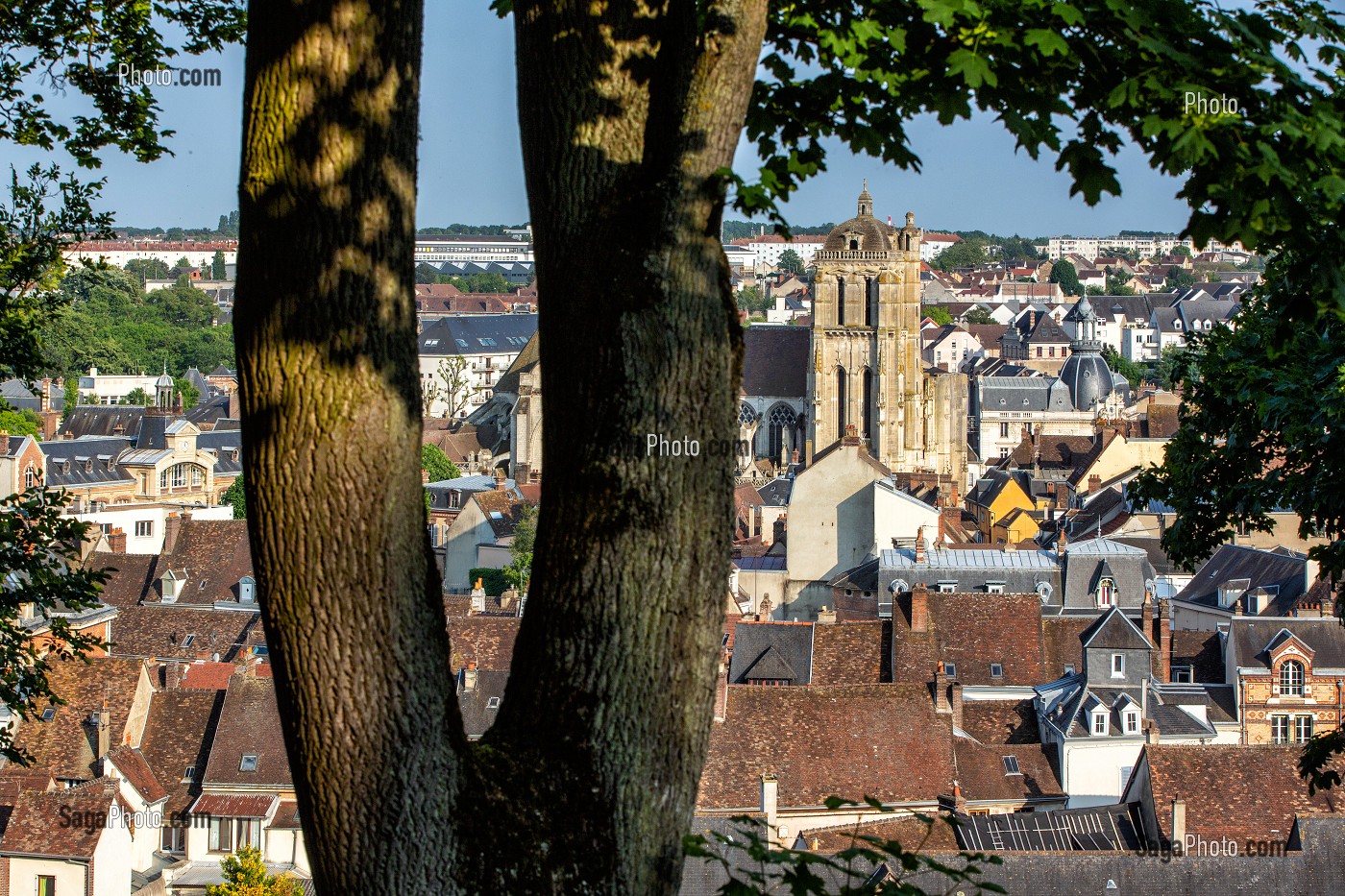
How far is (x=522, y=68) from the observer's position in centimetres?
402

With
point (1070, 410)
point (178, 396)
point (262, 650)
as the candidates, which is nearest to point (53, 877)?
point (262, 650)

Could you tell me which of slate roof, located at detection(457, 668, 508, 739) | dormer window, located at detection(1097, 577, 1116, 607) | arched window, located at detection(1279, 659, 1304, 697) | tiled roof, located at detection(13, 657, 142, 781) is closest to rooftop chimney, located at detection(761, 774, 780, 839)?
slate roof, located at detection(457, 668, 508, 739)

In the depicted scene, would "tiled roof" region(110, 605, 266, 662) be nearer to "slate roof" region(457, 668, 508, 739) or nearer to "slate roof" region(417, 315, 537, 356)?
"slate roof" region(457, 668, 508, 739)

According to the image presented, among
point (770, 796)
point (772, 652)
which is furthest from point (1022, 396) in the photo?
point (770, 796)

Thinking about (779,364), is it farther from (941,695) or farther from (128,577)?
(941,695)

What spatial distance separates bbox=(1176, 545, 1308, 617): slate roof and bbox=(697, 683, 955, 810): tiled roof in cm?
1320

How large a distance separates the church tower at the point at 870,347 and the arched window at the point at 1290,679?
135 ft

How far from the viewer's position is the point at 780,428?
257 feet

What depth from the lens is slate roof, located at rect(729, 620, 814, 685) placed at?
94.3 ft

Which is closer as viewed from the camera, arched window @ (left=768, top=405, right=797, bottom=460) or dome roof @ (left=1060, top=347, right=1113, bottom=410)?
arched window @ (left=768, top=405, right=797, bottom=460)

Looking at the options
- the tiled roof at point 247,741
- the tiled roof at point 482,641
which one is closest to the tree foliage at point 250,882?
the tiled roof at point 247,741

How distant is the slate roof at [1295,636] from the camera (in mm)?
30719

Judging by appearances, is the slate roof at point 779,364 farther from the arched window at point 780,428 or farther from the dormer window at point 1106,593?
the dormer window at point 1106,593

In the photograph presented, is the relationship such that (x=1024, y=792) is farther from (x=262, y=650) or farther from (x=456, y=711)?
(x=456, y=711)
